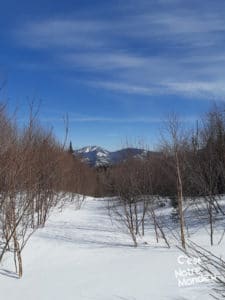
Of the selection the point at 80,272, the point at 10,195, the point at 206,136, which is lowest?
the point at 80,272

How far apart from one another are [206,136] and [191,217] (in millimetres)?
8856

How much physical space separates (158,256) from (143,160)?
709 cm

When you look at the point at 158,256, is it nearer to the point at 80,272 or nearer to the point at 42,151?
the point at 80,272

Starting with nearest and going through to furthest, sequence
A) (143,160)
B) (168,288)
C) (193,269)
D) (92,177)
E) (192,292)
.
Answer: (192,292) < (168,288) < (193,269) < (143,160) < (92,177)

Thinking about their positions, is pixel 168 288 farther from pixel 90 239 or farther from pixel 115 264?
pixel 90 239

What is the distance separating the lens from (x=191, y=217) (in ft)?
55.3

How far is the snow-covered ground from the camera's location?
6.92 m

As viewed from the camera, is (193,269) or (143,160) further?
(143,160)

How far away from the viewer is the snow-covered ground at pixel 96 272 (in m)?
6.92

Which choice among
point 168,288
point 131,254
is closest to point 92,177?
point 131,254

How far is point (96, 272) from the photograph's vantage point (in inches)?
336

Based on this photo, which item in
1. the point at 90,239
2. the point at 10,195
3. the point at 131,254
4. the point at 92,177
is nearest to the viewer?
the point at 10,195

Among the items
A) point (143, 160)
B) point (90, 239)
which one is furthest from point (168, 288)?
point (143, 160)

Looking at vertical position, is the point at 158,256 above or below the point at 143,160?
below
